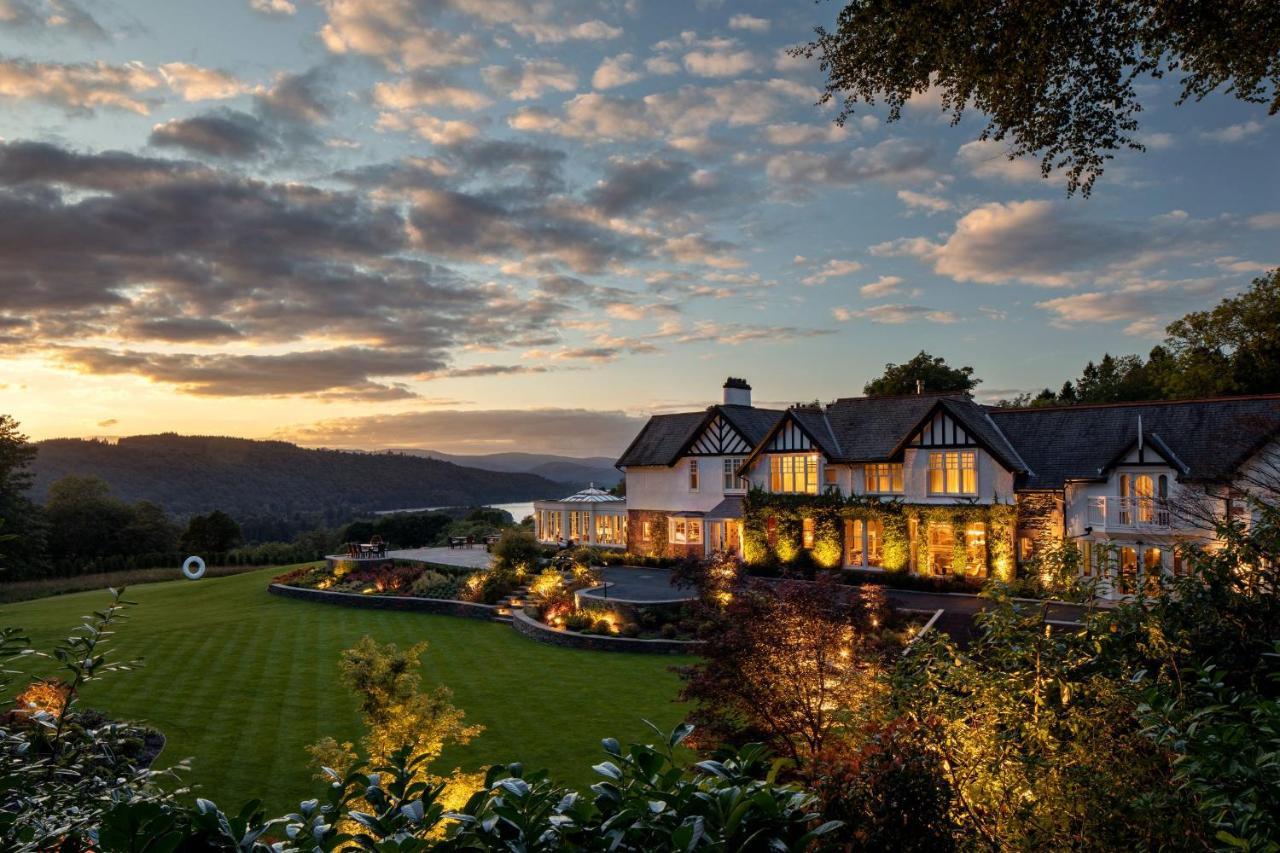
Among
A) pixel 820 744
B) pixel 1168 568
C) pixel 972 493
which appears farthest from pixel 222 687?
pixel 1168 568

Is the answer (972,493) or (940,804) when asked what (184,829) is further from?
(972,493)

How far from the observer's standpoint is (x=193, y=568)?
146 feet

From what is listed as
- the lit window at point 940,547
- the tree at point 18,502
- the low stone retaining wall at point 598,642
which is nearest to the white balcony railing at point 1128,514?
the lit window at point 940,547

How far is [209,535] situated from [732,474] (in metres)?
40.5

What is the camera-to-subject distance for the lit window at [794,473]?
1348 inches

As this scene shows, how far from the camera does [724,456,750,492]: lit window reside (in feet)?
126

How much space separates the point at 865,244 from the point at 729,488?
682 inches

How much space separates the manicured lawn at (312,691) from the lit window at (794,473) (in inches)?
593

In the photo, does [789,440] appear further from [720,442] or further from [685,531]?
[685,531]

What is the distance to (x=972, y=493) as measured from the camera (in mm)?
29750

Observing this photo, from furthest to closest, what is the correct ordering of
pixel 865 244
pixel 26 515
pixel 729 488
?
1. pixel 26 515
2. pixel 729 488
3. pixel 865 244

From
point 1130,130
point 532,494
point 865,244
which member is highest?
point 865,244

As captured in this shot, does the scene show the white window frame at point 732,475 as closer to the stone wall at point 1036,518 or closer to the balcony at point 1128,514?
the stone wall at point 1036,518

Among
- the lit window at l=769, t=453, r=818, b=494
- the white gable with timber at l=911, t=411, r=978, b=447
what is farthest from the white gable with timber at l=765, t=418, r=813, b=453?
the white gable with timber at l=911, t=411, r=978, b=447
